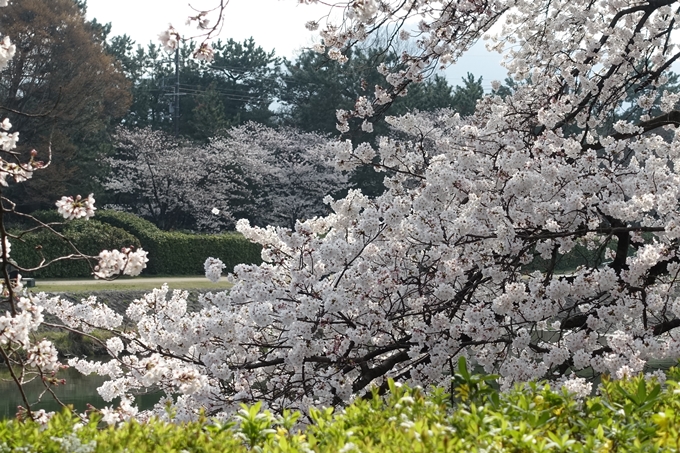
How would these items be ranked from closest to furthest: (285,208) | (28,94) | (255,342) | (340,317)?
(340,317) < (255,342) < (28,94) < (285,208)

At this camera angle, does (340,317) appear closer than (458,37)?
Yes

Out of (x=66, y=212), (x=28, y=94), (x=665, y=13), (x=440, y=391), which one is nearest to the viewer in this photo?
(x=440, y=391)

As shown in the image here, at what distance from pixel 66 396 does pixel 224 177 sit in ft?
58.2

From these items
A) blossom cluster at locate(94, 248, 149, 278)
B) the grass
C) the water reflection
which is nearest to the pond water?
the water reflection

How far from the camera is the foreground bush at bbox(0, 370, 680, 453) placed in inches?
96.3

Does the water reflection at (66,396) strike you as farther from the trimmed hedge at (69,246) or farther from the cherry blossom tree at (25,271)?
the cherry blossom tree at (25,271)

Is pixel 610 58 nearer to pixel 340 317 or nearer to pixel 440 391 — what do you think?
pixel 340 317

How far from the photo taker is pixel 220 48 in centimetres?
3897

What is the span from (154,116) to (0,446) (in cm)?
3683

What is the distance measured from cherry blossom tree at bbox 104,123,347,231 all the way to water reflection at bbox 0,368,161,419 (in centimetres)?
1386

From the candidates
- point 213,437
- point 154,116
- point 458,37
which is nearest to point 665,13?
point 458,37

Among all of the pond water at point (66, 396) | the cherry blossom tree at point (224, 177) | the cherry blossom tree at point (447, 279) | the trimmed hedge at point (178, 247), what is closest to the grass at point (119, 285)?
the trimmed hedge at point (178, 247)

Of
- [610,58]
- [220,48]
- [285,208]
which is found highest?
[220,48]

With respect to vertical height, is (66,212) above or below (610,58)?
below
